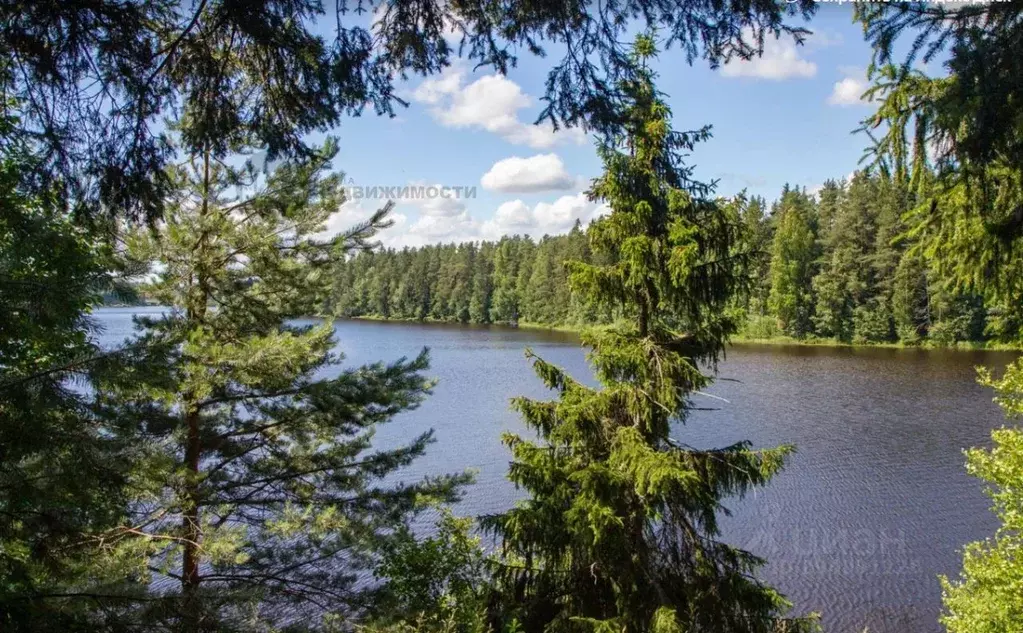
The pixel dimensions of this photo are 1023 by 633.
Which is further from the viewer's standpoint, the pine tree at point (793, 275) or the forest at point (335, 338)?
the pine tree at point (793, 275)

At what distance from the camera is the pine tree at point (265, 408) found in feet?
18.4

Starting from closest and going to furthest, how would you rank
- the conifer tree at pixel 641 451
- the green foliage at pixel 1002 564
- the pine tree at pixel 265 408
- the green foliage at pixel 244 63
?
the green foliage at pixel 244 63, the pine tree at pixel 265 408, the conifer tree at pixel 641 451, the green foliage at pixel 1002 564

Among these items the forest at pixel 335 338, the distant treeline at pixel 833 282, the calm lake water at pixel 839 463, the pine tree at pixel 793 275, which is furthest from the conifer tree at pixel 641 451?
the pine tree at pixel 793 275

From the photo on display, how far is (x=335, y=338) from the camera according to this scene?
→ 24.3 ft

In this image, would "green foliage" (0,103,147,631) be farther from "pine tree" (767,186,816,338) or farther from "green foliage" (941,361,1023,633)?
"pine tree" (767,186,816,338)

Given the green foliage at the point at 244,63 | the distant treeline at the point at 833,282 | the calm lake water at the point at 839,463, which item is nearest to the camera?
the green foliage at the point at 244,63

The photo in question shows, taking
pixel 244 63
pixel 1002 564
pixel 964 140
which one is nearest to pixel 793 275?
pixel 1002 564

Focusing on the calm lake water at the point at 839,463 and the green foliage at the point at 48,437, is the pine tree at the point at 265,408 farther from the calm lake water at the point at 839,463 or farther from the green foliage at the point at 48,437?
the green foliage at the point at 48,437

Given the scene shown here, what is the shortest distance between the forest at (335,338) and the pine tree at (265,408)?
0.04m

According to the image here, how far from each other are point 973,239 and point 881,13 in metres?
1.37

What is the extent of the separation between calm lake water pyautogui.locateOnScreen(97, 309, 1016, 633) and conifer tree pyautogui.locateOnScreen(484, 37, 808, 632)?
4.48m

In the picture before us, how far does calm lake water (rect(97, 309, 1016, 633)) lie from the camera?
1336cm

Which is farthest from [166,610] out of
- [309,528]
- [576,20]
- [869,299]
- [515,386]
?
[869,299]

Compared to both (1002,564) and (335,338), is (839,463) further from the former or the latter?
(335,338)
